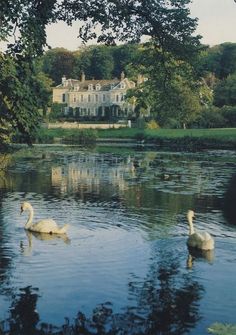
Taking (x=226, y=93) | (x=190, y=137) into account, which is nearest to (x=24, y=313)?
(x=190, y=137)

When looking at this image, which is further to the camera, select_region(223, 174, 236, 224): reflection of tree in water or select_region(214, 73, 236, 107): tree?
select_region(214, 73, 236, 107): tree

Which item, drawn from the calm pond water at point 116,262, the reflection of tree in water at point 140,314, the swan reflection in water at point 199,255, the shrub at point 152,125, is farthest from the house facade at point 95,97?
the reflection of tree in water at point 140,314

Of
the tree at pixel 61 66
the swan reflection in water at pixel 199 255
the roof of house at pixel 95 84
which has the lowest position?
the swan reflection in water at pixel 199 255

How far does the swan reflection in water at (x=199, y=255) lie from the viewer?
18328mm

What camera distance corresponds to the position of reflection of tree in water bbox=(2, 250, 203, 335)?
1244 cm

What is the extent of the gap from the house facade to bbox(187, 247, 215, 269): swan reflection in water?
118 m

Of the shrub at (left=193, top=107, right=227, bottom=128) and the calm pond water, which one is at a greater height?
the shrub at (left=193, top=107, right=227, bottom=128)

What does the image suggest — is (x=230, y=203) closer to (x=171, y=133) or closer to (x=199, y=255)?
(x=199, y=255)

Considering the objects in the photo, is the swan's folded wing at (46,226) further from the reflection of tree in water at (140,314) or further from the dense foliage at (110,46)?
the reflection of tree in water at (140,314)

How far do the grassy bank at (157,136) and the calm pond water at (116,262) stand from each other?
42335mm

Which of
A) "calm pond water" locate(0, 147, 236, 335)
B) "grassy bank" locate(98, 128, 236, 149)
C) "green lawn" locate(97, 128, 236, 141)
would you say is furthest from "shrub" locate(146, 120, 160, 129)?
"calm pond water" locate(0, 147, 236, 335)

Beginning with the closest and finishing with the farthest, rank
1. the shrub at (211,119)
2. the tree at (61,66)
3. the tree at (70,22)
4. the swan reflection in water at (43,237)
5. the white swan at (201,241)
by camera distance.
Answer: the tree at (70,22), the white swan at (201,241), the swan reflection in water at (43,237), the shrub at (211,119), the tree at (61,66)

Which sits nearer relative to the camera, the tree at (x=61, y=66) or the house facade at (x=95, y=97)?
the house facade at (x=95, y=97)

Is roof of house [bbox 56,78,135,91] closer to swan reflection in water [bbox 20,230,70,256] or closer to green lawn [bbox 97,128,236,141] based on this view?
green lawn [bbox 97,128,236,141]
